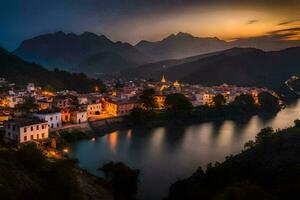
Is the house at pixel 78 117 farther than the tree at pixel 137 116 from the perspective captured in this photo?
No

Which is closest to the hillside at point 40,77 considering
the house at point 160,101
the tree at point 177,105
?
the house at point 160,101

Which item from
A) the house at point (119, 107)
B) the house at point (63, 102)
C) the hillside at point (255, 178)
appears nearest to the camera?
the hillside at point (255, 178)

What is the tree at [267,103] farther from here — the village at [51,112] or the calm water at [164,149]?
the calm water at [164,149]

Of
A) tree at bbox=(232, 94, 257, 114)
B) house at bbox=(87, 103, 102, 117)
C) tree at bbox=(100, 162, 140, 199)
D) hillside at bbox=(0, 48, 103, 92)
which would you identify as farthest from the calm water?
hillside at bbox=(0, 48, 103, 92)

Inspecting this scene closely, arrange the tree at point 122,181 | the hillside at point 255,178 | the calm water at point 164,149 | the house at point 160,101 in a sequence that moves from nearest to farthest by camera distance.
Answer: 1. the hillside at point 255,178
2. the tree at point 122,181
3. the calm water at point 164,149
4. the house at point 160,101

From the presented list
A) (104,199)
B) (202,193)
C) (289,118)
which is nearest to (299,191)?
(202,193)

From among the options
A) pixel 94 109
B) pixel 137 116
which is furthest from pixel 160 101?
pixel 94 109
